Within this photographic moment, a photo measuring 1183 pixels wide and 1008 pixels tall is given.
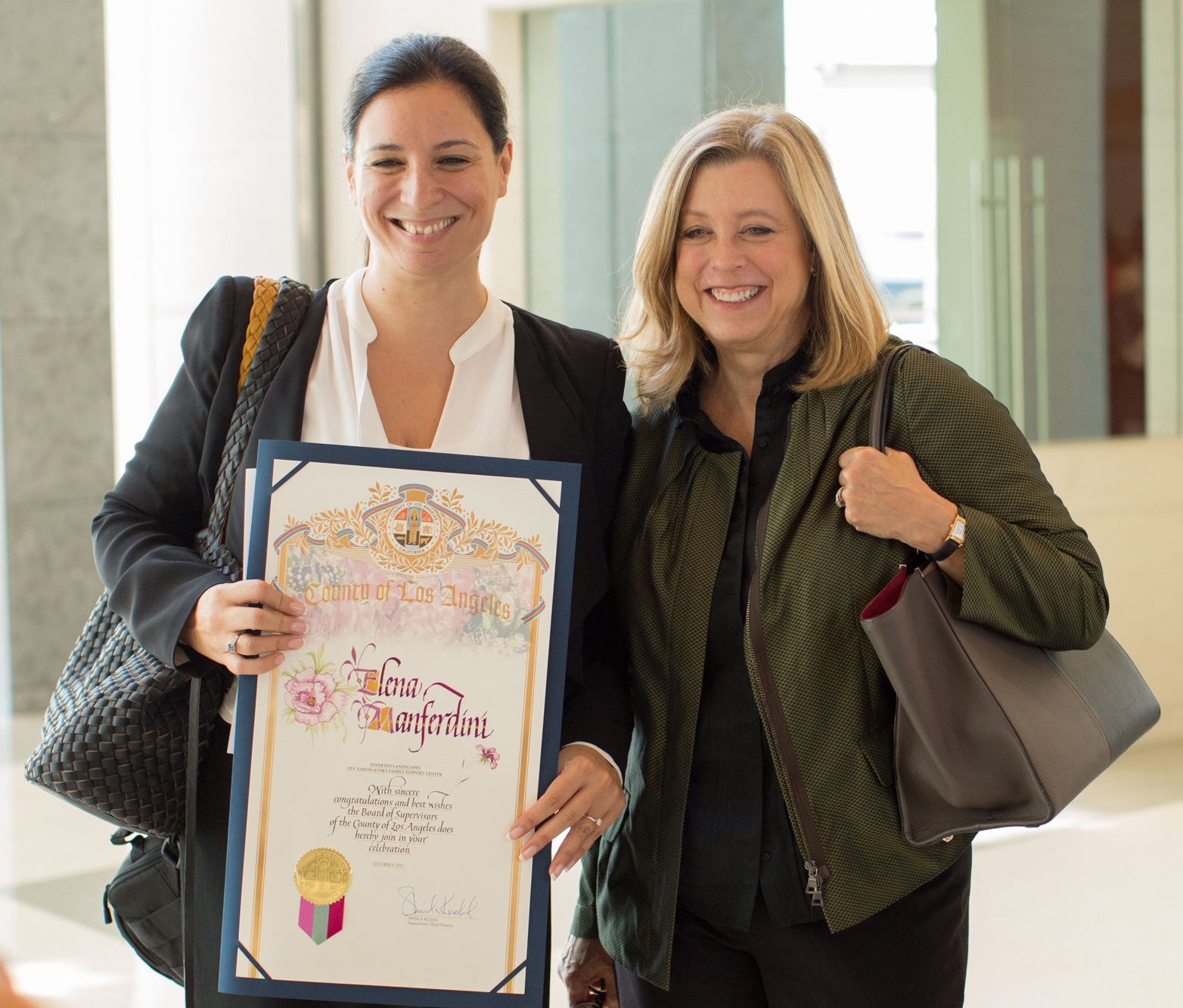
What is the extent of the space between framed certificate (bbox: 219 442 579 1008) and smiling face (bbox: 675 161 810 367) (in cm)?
43

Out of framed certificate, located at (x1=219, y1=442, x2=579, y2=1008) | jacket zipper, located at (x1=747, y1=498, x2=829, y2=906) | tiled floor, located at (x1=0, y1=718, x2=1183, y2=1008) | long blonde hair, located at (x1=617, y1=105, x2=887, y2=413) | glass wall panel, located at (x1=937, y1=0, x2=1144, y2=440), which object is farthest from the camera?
glass wall panel, located at (x1=937, y1=0, x2=1144, y2=440)

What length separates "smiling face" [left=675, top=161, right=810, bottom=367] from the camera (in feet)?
5.49

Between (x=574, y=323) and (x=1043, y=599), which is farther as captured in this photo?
(x=574, y=323)

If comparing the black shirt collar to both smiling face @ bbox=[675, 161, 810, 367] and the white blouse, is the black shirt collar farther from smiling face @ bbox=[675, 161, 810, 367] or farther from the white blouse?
the white blouse

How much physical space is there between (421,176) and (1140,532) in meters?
4.84

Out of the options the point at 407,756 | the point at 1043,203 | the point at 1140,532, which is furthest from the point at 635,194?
the point at 407,756

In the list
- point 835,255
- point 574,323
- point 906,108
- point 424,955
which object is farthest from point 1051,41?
point 424,955

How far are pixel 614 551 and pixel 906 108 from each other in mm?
4056

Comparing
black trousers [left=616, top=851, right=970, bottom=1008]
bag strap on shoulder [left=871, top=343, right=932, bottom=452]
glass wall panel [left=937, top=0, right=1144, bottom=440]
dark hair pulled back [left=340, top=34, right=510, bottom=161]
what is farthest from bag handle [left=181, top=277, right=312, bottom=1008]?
glass wall panel [left=937, top=0, right=1144, bottom=440]

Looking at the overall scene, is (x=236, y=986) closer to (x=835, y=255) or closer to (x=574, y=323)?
(x=835, y=255)

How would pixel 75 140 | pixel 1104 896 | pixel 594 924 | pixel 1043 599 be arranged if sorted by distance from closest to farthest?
pixel 1043 599
pixel 594 924
pixel 1104 896
pixel 75 140

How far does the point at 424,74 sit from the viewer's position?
5.16 feet

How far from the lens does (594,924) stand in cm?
181

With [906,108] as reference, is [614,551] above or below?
below
